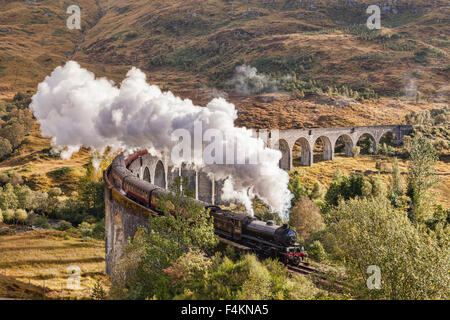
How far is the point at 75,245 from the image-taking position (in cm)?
4297

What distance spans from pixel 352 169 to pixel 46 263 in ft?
164

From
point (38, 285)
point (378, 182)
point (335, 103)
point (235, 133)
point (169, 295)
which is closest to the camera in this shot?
point (169, 295)

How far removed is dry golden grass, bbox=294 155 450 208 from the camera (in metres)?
55.6

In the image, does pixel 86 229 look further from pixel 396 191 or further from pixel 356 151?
pixel 356 151

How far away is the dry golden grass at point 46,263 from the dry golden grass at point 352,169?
32401 mm

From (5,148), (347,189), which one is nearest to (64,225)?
(347,189)

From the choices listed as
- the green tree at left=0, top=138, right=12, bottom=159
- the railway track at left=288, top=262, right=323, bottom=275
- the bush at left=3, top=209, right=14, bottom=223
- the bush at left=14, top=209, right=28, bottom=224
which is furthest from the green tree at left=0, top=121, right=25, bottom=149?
the railway track at left=288, top=262, right=323, bottom=275

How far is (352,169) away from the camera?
65.8 m

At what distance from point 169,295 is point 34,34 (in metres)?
218

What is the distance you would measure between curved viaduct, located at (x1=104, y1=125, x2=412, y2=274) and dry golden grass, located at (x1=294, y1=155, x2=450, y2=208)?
241 centimetres

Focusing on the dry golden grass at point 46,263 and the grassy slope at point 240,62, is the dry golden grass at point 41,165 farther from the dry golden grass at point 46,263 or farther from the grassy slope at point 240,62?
the dry golden grass at point 46,263

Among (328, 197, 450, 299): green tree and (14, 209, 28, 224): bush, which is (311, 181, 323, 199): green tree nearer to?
(328, 197, 450, 299): green tree

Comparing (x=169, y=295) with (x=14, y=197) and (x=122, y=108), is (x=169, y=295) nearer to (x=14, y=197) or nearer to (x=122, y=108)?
(x=122, y=108)

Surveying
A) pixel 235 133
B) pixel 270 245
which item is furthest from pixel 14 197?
pixel 270 245
